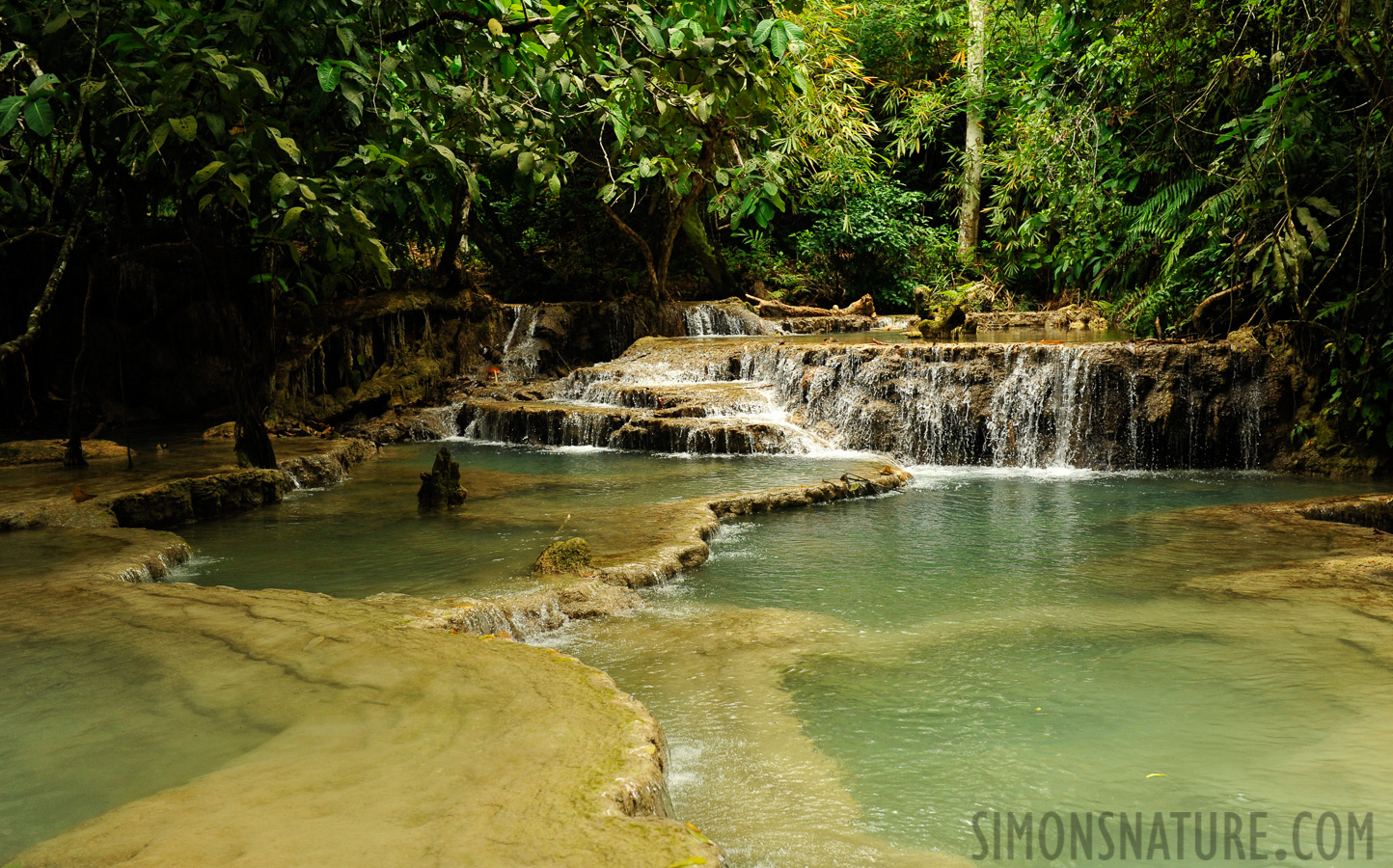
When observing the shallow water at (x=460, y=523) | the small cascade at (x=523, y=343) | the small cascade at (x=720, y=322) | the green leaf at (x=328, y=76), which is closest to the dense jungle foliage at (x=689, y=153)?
the green leaf at (x=328, y=76)

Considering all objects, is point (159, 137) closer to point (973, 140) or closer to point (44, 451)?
point (44, 451)

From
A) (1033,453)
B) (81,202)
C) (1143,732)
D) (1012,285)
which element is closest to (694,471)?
(1033,453)

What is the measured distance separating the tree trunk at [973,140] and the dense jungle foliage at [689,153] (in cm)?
9

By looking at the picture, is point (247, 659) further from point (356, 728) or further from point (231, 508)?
point (231, 508)

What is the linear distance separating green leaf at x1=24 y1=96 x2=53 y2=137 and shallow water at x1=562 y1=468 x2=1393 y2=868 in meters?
3.12

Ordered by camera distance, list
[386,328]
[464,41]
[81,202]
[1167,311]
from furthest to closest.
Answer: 1. [386,328]
2. [1167,311]
3. [81,202]
4. [464,41]

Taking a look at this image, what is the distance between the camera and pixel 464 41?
4734 mm

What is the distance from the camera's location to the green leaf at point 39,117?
3.66 metres

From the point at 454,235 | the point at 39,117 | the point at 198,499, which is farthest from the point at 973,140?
the point at 39,117

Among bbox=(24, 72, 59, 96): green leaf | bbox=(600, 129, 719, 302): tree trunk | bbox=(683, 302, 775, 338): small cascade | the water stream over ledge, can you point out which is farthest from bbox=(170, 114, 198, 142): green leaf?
bbox=(683, 302, 775, 338): small cascade

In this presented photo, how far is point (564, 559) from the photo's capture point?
5.32 m

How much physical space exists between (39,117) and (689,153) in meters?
3.00

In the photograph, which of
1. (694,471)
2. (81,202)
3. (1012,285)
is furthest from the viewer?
(1012,285)

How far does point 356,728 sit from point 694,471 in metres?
6.71
